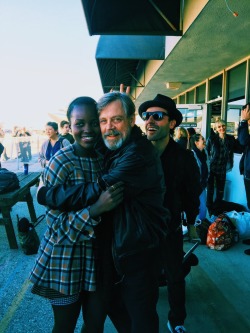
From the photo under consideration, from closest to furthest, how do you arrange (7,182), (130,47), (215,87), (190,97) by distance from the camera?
(7,182) → (215,87) → (130,47) → (190,97)

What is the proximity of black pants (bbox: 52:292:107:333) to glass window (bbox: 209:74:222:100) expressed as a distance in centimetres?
749

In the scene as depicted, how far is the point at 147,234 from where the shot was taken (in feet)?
4.49

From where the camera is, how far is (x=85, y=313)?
1.61 meters

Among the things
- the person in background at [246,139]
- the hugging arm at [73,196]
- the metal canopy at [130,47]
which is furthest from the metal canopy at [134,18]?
the hugging arm at [73,196]

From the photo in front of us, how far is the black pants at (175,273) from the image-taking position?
7.18 ft

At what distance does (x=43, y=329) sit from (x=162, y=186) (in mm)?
1787

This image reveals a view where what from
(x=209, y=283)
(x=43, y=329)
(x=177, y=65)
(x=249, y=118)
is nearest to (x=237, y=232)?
(x=209, y=283)

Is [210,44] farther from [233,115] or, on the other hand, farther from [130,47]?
[130,47]

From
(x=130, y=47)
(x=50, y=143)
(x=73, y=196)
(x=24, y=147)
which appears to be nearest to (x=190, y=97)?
(x=130, y=47)

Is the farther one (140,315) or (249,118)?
(249,118)

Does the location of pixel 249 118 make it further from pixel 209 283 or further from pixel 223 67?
pixel 223 67

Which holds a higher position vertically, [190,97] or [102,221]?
[190,97]

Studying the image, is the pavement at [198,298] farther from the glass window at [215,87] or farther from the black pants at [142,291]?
the glass window at [215,87]

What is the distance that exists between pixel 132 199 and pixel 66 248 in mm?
433
